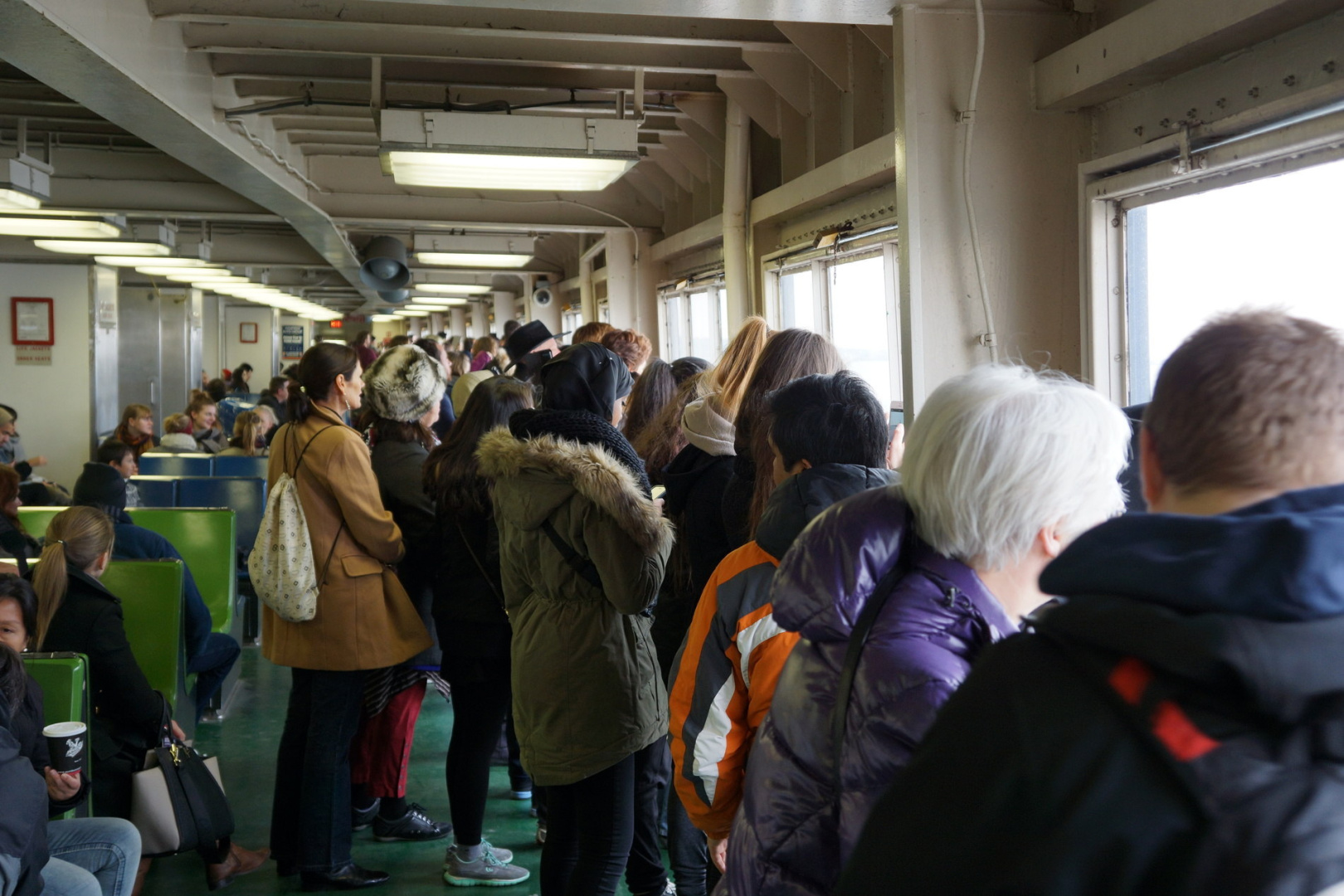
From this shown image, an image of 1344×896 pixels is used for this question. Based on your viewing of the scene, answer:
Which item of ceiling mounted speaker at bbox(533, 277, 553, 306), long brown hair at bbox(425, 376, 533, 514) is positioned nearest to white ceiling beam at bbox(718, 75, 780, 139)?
long brown hair at bbox(425, 376, 533, 514)

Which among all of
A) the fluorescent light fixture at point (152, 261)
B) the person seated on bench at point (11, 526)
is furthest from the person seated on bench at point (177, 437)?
the person seated on bench at point (11, 526)

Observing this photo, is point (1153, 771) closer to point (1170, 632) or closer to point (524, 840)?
point (1170, 632)

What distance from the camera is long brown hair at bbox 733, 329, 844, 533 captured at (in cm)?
216

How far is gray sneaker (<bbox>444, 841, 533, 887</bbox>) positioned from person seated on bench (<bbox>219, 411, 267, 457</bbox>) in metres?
4.64

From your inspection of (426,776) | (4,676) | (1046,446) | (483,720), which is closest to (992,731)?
(1046,446)

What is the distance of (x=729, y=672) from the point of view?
5.99ft

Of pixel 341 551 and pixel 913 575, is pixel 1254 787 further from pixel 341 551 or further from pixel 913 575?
pixel 341 551

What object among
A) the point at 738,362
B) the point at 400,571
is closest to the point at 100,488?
the point at 400,571

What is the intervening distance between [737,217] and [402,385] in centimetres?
325

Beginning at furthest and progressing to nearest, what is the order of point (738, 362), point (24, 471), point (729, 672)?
point (24, 471), point (738, 362), point (729, 672)

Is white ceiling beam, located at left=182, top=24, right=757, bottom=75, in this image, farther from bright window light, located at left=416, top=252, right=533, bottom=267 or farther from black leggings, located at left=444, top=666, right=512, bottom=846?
bright window light, located at left=416, top=252, right=533, bottom=267

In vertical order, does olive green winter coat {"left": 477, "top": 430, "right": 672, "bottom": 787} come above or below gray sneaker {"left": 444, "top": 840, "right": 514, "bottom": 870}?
above

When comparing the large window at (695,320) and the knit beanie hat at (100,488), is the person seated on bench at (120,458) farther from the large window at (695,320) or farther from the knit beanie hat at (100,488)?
the large window at (695,320)

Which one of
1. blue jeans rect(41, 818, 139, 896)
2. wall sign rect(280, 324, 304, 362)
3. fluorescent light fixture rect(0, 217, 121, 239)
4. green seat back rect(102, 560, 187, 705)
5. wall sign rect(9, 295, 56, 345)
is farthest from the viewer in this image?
wall sign rect(280, 324, 304, 362)
